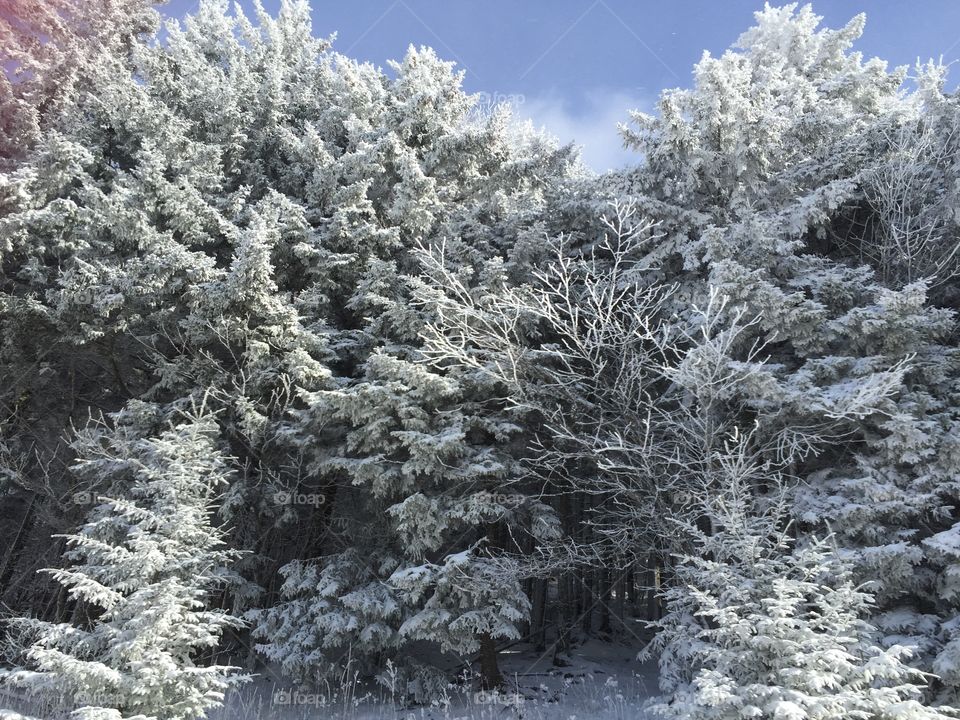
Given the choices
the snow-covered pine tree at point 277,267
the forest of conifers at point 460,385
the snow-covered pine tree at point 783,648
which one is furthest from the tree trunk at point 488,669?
the snow-covered pine tree at point 783,648

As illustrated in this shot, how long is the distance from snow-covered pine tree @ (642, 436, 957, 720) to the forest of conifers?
0.04 metres

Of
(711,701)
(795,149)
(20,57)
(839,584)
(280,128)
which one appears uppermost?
(20,57)

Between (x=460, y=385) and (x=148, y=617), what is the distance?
4247mm

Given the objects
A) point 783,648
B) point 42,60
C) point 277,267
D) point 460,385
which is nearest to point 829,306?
point 783,648

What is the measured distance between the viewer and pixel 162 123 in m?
9.91

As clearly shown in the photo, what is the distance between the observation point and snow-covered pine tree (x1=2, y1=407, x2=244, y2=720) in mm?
5531

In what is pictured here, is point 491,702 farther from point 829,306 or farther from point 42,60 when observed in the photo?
point 42,60

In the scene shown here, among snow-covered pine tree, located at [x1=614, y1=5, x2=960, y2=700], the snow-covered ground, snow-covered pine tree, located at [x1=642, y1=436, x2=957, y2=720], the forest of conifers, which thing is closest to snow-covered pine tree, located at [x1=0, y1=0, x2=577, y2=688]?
the forest of conifers

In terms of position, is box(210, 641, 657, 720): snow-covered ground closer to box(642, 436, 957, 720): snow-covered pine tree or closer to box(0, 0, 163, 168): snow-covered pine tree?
box(642, 436, 957, 720): snow-covered pine tree

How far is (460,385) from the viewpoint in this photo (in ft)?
25.6

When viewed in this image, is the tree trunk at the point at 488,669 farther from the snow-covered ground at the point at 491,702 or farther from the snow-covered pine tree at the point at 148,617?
the snow-covered pine tree at the point at 148,617

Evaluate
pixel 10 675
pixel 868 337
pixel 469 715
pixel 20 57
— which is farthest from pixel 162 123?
pixel 868 337

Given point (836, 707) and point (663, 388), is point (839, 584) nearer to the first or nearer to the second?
point (836, 707)

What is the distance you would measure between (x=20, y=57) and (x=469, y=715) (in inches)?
560
